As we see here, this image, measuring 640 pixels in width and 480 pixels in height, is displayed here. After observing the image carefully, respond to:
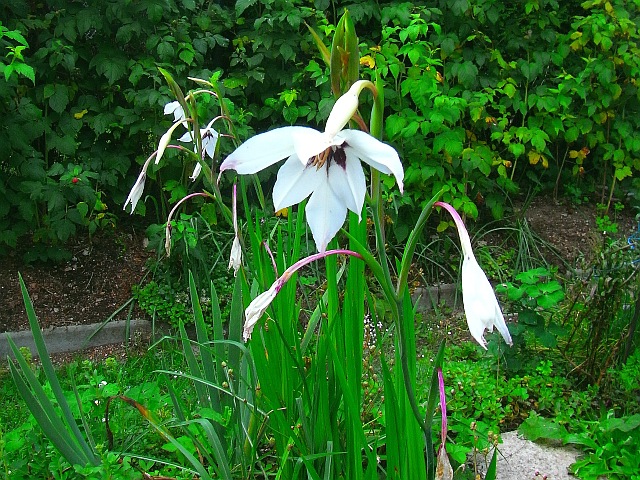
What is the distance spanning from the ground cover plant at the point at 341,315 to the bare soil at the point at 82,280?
27 cm

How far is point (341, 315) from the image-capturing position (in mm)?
1513

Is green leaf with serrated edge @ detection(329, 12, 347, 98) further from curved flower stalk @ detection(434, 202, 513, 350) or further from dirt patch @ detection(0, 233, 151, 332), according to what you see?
dirt patch @ detection(0, 233, 151, 332)

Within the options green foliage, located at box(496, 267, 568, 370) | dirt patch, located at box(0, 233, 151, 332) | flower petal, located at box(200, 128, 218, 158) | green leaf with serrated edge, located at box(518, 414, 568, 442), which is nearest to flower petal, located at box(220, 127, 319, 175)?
flower petal, located at box(200, 128, 218, 158)

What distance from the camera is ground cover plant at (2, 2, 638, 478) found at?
0.91 m

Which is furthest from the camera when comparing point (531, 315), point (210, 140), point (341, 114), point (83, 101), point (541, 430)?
point (83, 101)

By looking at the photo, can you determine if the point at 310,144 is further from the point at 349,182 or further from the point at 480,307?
the point at 480,307

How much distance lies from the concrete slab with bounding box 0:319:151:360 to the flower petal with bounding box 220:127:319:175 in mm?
2660

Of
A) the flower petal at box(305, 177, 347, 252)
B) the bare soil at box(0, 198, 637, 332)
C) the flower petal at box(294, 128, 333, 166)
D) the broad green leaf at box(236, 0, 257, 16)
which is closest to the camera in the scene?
the flower petal at box(294, 128, 333, 166)

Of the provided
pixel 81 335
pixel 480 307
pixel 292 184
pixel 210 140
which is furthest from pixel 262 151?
pixel 81 335

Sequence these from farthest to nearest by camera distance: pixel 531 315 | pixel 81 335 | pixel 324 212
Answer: pixel 81 335 → pixel 531 315 → pixel 324 212

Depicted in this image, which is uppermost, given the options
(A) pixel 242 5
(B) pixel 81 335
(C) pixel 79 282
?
(A) pixel 242 5

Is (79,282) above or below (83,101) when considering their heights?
below

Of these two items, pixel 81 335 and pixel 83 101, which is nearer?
pixel 81 335

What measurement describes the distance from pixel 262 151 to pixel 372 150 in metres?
0.16
